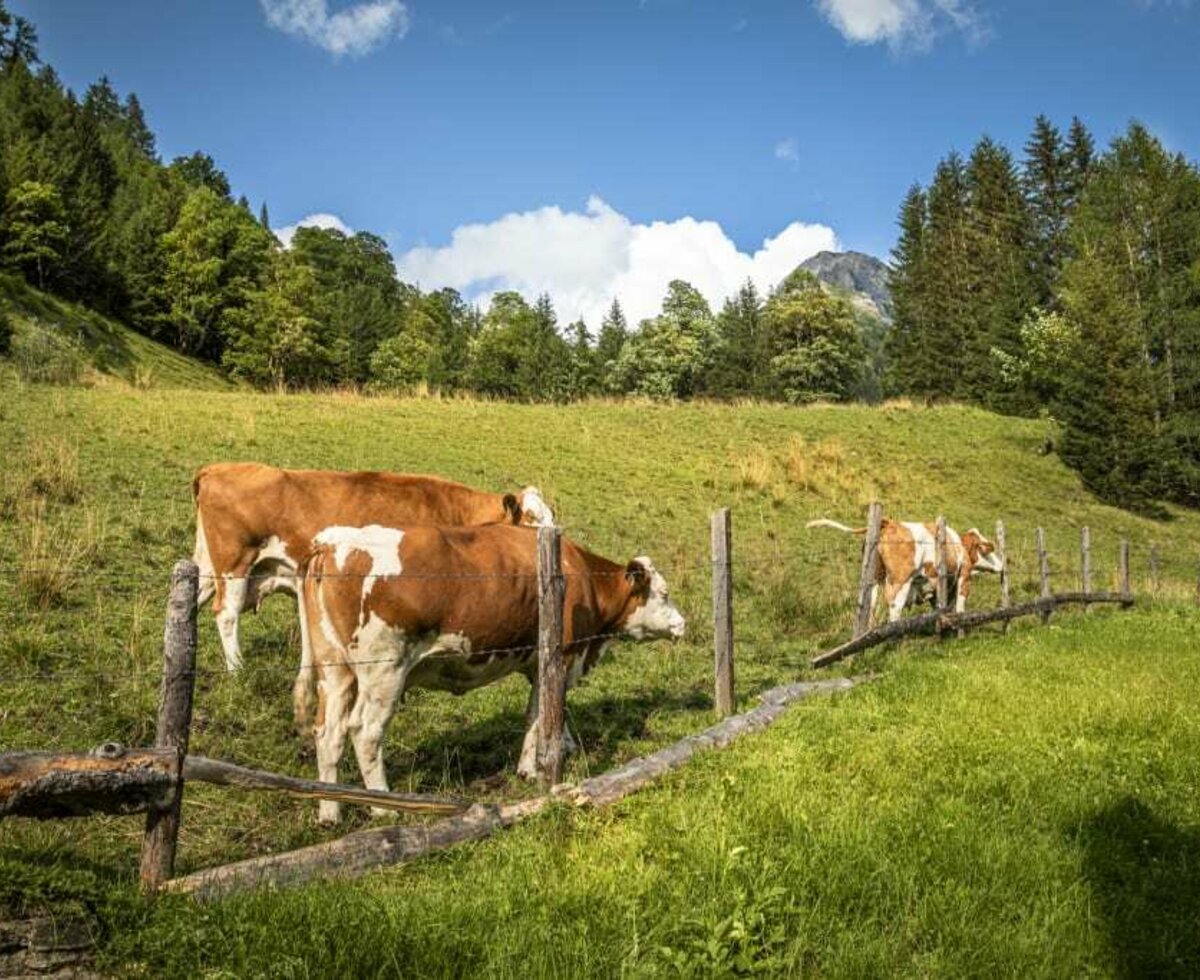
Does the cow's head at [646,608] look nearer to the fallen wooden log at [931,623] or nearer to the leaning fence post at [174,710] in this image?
the fallen wooden log at [931,623]

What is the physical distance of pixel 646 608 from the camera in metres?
7.95

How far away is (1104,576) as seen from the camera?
65.9 feet

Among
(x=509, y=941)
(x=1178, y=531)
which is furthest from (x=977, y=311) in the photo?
(x=509, y=941)

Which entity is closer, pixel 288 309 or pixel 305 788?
pixel 305 788

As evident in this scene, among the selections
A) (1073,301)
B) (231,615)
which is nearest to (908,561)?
(231,615)

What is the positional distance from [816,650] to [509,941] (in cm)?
828

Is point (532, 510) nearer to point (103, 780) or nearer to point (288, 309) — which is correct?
point (103, 780)

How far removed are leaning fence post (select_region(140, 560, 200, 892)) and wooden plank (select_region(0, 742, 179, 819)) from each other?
7 cm

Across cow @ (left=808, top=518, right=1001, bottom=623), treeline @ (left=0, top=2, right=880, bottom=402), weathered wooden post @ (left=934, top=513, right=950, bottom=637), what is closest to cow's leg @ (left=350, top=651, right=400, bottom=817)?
weathered wooden post @ (left=934, top=513, right=950, bottom=637)

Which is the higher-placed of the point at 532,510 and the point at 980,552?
the point at 532,510

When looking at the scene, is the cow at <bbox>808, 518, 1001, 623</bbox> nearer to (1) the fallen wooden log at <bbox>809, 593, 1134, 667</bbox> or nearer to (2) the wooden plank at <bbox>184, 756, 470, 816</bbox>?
(1) the fallen wooden log at <bbox>809, 593, 1134, 667</bbox>

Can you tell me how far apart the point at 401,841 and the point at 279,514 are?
5.40 meters

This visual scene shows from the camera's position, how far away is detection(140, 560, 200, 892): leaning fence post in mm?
3555

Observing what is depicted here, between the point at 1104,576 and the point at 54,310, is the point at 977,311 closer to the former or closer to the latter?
the point at 1104,576
